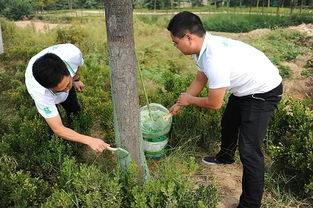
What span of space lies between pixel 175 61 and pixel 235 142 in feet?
14.6

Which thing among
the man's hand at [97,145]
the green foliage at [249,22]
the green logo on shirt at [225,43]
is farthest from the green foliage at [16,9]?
the green logo on shirt at [225,43]

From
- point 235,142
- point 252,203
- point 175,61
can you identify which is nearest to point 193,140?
point 235,142

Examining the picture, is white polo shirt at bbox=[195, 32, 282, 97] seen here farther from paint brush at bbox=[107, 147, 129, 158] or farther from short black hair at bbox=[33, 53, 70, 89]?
short black hair at bbox=[33, 53, 70, 89]

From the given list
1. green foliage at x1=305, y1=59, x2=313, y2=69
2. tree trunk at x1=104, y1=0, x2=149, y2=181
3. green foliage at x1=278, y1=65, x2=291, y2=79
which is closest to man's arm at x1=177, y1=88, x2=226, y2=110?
tree trunk at x1=104, y1=0, x2=149, y2=181

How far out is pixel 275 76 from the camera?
2449 mm

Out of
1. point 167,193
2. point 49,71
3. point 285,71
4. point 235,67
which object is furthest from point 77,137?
point 285,71

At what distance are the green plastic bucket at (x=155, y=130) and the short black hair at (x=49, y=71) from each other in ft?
3.08

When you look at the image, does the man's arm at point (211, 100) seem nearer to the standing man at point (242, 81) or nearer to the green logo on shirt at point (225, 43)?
the standing man at point (242, 81)

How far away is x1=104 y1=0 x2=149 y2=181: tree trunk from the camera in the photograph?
81.0 inches

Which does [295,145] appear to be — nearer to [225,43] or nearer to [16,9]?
[225,43]

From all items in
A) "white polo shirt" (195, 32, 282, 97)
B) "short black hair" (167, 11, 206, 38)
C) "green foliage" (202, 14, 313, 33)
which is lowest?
"green foliage" (202, 14, 313, 33)

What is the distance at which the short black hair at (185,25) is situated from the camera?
2.15 meters

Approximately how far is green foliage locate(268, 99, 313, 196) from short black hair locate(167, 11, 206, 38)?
1.36 meters

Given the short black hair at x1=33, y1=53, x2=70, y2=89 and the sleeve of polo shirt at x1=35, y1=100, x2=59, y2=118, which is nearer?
the short black hair at x1=33, y1=53, x2=70, y2=89
